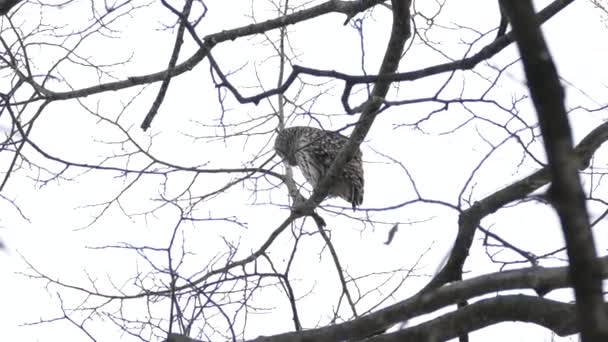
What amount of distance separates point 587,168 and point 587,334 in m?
3.60

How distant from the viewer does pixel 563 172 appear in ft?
2.46

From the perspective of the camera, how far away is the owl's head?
5.46m

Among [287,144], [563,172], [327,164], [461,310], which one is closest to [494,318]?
[461,310]

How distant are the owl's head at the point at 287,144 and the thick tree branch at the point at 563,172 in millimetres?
4401

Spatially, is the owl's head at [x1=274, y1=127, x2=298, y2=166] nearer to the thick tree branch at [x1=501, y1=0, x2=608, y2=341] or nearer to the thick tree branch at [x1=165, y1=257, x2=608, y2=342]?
the thick tree branch at [x1=165, y1=257, x2=608, y2=342]

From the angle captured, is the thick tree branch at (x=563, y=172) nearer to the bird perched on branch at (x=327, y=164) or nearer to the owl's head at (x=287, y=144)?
the owl's head at (x=287, y=144)

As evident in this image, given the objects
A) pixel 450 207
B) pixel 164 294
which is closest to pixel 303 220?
pixel 164 294

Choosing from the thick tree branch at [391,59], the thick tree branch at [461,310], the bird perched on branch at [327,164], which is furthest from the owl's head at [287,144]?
the thick tree branch at [461,310]

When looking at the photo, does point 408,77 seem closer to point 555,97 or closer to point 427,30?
point 427,30

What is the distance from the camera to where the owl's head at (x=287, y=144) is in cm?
546

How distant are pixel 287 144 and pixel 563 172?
545 centimetres

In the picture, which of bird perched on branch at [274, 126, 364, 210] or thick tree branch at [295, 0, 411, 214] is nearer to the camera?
thick tree branch at [295, 0, 411, 214]

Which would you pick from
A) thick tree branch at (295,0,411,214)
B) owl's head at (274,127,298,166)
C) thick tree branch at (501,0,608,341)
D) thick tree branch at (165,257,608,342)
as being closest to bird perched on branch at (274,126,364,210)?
owl's head at (274,127,298,166)

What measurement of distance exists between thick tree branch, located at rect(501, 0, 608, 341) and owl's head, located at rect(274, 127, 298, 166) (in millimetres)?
4401
